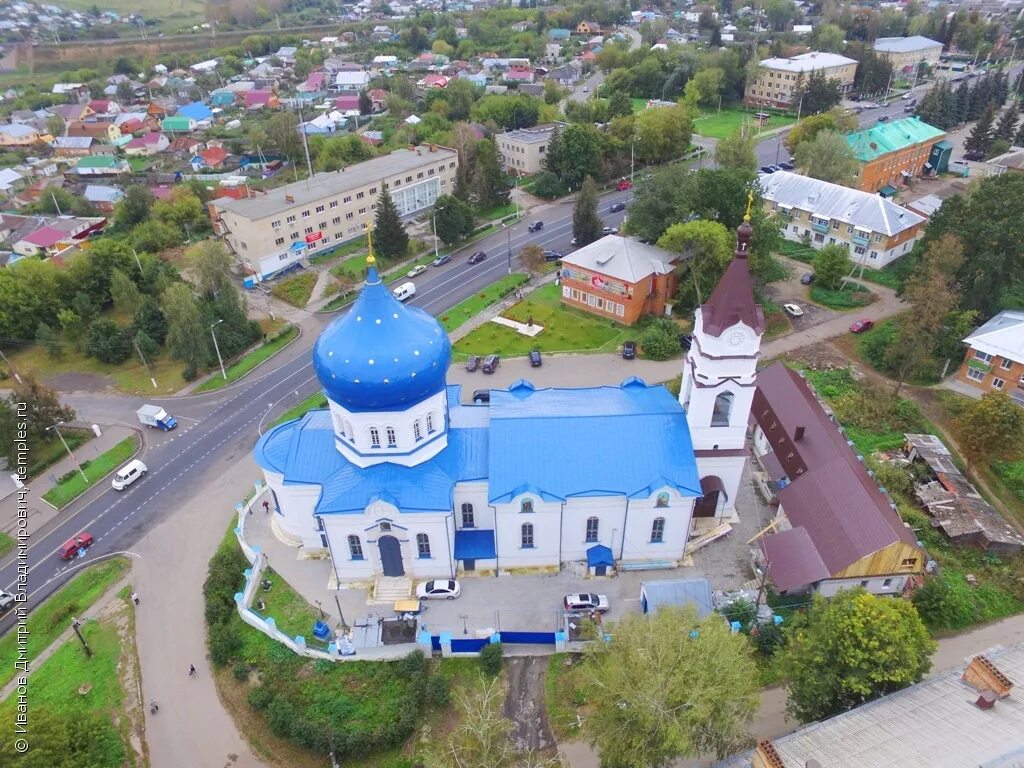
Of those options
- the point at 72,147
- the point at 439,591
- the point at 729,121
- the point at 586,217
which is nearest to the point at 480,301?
the point at 586,217

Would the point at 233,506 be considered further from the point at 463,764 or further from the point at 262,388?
the point at 463,764

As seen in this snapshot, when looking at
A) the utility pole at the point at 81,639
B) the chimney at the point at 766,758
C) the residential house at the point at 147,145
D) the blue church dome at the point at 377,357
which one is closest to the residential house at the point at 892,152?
the blue church dome at the point at 377,357

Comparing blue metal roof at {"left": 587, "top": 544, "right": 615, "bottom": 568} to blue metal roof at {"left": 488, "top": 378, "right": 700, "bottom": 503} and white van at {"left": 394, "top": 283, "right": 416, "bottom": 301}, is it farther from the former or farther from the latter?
white van at {"left": 394, "top": 283, "right": 416, "bottom": 301}

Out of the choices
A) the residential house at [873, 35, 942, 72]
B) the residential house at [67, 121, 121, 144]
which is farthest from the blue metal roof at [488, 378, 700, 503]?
the residential house at [873, 35, 942, 72]

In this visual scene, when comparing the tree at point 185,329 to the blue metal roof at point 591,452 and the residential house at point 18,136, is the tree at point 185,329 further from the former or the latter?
the residential house at point 18,136

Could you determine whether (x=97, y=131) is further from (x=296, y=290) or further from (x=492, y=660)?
(x=492, y=660)

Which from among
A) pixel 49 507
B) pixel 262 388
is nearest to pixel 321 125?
pixel 262 388
